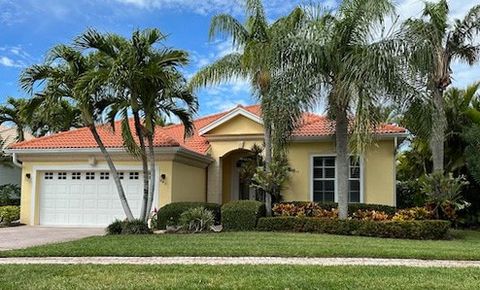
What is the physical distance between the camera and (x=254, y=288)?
7566 millimetres

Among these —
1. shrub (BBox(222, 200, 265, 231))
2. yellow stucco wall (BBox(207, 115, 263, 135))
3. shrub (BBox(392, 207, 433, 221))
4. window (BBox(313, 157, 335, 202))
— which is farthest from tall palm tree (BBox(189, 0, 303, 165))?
shrub (BBox(392, 207, 433, 221))

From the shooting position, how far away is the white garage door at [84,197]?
20.5 meters

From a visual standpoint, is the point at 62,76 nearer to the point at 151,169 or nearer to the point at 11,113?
the point at 151,169

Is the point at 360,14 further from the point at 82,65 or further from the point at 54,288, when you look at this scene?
the point at 54,288

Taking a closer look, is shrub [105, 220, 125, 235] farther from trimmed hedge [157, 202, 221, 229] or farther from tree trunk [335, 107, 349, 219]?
tree trunk [335, 107, 349, 219]

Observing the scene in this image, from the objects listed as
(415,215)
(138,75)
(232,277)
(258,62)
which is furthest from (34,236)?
(415,215)

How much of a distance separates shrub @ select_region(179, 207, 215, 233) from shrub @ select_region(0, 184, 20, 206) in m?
13.9

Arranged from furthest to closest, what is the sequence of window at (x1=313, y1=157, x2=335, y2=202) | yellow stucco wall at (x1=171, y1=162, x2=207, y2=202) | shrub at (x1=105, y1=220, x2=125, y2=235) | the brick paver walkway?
1. window at (x1=313, y1=157, x2=335, y2=202)
2. yellow stucco wall at (x1=171, y1=162, x2=207, y2=202)
3. shrub at (x1=105, y1=220, x2=125, y2=235)
4. the brick paver walkway

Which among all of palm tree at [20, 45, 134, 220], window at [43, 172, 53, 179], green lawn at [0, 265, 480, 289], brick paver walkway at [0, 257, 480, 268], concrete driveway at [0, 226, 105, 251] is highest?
palm tree at [20, 45, 134, 220]

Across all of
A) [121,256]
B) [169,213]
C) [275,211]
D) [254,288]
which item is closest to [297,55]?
[275,211]

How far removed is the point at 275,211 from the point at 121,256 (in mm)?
8386

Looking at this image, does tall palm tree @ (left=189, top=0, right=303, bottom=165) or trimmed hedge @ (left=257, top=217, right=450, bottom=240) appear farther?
tall palm tree @ (left=189, top=0, right=303, bottom=165)

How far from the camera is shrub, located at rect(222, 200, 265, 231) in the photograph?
55.8 feet

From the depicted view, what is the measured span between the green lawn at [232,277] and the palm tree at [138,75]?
6.94 m
